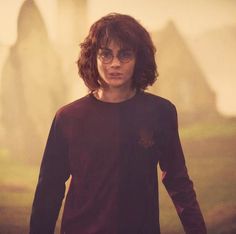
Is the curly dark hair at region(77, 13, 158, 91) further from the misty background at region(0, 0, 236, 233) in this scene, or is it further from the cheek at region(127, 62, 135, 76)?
the misty background at region(0, 0, 236, 233)

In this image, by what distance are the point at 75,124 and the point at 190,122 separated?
766 mm

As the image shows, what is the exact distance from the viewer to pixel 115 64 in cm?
112

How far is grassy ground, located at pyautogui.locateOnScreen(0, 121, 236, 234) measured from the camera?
1.71m

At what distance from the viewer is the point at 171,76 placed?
178 cm

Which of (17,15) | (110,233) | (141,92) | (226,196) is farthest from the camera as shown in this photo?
(17,15)

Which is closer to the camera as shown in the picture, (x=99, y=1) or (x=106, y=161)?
(x=106, y=161)

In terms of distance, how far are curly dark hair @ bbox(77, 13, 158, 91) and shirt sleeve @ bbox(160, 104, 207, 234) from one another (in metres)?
0.17

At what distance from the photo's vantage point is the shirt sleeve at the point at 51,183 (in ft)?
3.81

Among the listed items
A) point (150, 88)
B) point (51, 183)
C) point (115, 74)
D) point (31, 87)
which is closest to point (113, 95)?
point (115, 74)

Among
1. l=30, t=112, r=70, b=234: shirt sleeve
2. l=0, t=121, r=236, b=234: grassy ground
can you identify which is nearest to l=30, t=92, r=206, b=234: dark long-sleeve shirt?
l=30, t=112, r=70, b=234: shirt sleeve

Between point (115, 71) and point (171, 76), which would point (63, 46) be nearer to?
point (171, 76)

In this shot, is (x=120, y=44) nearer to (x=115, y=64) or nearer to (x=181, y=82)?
(x=115, y=64)

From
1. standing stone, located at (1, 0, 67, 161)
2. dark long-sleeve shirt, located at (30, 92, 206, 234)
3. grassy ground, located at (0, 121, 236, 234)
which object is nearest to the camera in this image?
dark long-sleeve shirt, located at (30, 92, 206, 234)

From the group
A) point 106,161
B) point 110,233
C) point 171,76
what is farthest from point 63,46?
point 110,233
